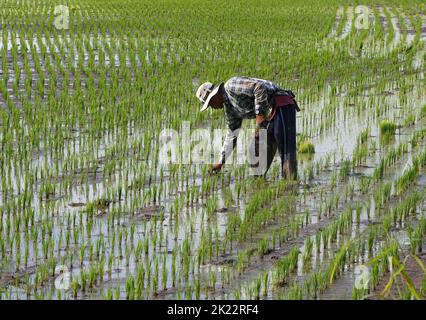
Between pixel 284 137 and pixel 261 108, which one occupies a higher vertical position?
pixel 261 108

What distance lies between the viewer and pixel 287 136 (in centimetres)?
634

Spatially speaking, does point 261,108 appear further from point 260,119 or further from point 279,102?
point 279,102

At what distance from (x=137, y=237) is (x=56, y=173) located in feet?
5.16

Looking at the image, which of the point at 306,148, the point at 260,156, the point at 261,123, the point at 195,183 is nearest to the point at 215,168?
the point at 195,183

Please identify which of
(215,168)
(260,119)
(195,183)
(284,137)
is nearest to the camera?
(260,119)

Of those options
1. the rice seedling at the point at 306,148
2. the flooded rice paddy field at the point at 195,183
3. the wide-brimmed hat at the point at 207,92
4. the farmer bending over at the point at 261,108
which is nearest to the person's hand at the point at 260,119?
the farmer bending over at the point at 261,108

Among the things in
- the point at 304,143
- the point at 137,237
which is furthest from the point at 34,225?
the point at 304,143

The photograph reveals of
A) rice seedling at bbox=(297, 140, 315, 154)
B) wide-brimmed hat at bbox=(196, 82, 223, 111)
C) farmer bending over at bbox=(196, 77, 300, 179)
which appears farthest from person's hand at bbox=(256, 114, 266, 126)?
rice seedling at bbox=(297, 140, 315, 154)

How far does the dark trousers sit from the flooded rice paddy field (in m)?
0.13

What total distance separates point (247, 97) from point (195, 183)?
75cm

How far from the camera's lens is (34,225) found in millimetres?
5395

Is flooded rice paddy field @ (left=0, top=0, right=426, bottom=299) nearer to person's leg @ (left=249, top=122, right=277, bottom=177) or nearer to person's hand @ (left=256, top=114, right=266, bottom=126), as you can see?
person's leg @ (left=249, top=122, right=277, bottom=177)

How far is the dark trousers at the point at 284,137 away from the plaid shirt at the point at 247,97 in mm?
94
